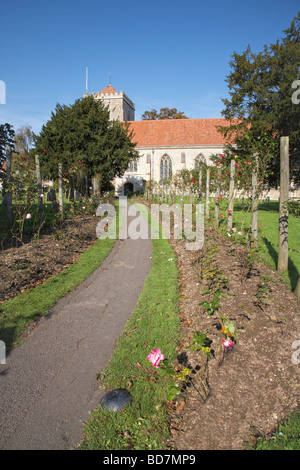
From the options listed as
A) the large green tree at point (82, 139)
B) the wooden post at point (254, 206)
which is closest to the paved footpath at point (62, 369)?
the wooden post at point (254, 206)

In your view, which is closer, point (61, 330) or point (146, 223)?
point (61, 330)

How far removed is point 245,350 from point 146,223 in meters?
10.8

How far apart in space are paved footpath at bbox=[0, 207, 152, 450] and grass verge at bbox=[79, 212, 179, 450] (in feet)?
0.51

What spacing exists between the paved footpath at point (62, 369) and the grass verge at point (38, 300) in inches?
7.1

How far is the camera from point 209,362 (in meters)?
3.70

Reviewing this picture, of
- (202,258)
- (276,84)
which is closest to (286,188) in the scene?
(202,258)

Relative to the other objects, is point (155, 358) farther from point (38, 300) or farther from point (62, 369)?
point (38, 300)

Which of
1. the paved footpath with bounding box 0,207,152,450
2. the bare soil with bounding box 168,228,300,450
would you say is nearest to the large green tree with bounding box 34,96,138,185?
the paved footpath with bounding box 0,207,152,450

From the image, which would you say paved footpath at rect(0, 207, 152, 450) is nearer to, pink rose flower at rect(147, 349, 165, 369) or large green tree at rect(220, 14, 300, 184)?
pink rose flower at rect(147, 349, 165, 369)

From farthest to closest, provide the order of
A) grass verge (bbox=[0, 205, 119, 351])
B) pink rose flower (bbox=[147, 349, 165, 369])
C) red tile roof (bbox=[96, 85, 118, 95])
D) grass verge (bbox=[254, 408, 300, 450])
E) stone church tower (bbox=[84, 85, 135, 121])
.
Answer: red tile roof (bbox=[96, 85, 118, 95]), stone church tower (bbox=[84, 85, 135, 121]), grass verge (bbox=[0, 205, 119, 351]), pink rose flower (bbox=[147, 349, 165, 369]), grass verge (bbox=[254, 408, 300, 450])

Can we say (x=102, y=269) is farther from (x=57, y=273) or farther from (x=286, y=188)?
(x=286, y=188)

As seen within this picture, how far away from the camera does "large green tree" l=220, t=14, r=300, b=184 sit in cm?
1739

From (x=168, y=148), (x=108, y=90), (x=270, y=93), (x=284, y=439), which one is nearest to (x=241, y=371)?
(x=284, y=439)

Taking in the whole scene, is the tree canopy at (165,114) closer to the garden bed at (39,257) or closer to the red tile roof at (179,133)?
the red tile roof at (179,133)
